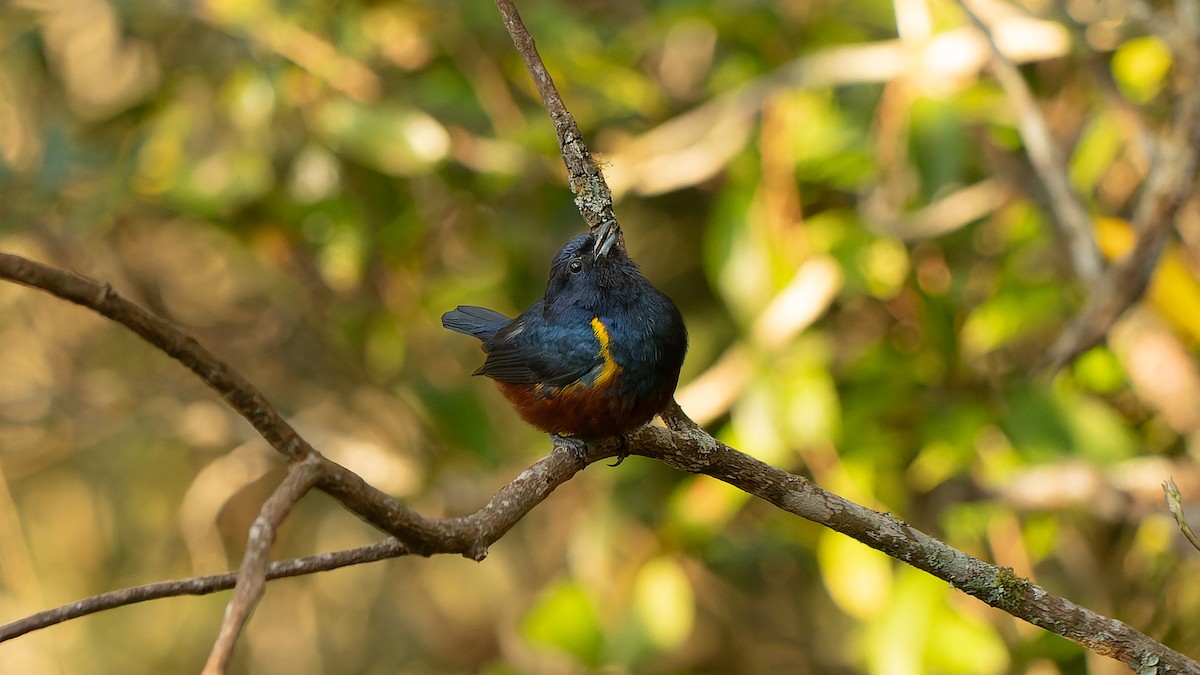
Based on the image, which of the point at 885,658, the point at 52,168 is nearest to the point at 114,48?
the point at 52,168

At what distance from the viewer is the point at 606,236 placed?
230 centimetres

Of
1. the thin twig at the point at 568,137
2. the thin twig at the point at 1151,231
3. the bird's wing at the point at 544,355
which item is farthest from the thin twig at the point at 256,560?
the thin twig at the point at 1151,231

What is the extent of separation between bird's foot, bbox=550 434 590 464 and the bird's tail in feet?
2.87

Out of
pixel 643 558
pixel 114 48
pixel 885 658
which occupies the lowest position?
pixel 885 658

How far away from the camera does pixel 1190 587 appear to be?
13.3 ft

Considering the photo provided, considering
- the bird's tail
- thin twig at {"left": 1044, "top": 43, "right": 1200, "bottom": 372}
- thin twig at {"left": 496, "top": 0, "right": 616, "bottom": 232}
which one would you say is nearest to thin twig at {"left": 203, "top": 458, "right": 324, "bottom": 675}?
thin twig at {"left": 496, "top": 0, "right": 616, "bottom": 232}

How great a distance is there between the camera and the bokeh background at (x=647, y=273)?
12.1 feet

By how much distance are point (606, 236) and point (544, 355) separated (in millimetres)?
525

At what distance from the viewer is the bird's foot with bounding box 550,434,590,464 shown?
2.24m

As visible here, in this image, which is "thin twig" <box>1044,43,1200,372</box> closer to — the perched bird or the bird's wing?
the perched bird

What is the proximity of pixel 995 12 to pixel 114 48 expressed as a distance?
3.66 meters

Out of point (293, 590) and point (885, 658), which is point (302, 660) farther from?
point (885, 658)

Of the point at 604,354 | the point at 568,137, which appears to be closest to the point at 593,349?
the point at 604,354

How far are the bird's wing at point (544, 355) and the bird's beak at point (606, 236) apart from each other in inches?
12.4
